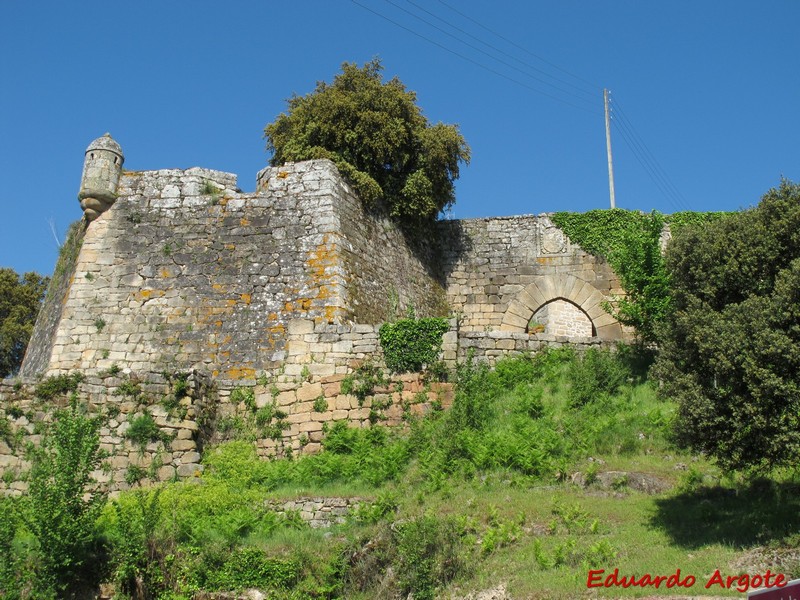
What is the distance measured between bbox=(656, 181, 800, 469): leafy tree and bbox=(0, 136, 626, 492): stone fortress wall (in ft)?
18.2

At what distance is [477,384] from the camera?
15.0 m

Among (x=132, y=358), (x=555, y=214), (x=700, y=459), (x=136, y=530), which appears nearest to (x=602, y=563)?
(x=700, y=459)

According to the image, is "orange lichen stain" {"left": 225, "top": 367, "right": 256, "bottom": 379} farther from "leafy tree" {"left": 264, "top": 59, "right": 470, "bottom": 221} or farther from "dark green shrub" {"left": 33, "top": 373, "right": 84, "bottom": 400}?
"leafy tree" {"left": 264, "top": 59, "right": 470, "bottom": 221}

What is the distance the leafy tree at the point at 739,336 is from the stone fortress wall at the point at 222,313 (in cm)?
555

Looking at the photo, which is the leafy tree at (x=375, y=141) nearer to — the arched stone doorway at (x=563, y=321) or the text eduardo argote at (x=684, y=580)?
the arched stone doorway at (x=563, y=321)

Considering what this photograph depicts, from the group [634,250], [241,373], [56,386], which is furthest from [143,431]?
[634,250]

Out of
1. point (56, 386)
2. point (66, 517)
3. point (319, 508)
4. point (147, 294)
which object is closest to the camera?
point (66, 517)

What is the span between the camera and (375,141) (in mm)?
18062

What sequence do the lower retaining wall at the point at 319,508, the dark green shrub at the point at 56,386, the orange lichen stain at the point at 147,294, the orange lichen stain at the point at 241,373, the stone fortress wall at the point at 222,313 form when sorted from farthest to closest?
the orange lichen stain at the point at 147,294 < the orange lichen stain at the point at 241,373 < the stone fortress wall at the point at 222,313 < the dark green shrub at the point at 56,386 < the lower retaining wall at the point at 319,508

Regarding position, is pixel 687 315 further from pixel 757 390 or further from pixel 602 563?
pixel 602 563

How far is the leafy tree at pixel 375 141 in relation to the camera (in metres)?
18.0

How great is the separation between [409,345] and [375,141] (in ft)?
16.3

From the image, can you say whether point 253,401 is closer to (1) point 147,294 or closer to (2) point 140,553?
(1) point 147,294

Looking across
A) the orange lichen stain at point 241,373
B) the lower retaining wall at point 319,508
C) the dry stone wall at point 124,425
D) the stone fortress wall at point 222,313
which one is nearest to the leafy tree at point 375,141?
the stone fortress wall at point 222,313
